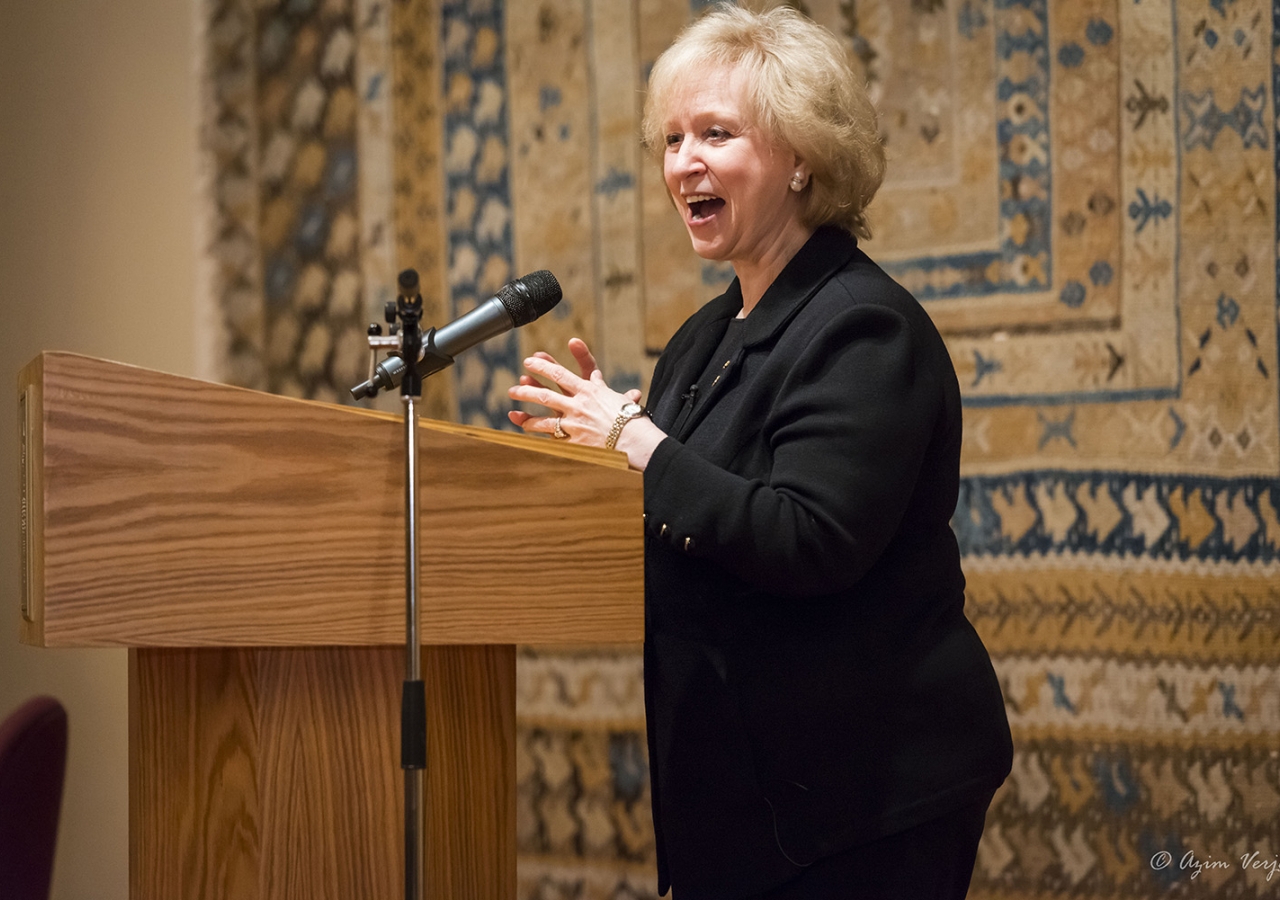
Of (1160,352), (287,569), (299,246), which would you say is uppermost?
(299,246)

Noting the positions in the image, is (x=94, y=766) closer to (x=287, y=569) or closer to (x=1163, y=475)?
(x=287, y=569)

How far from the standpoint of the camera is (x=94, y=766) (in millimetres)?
3287

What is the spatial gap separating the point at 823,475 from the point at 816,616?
20 centimetres

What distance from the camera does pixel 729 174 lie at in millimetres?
1791

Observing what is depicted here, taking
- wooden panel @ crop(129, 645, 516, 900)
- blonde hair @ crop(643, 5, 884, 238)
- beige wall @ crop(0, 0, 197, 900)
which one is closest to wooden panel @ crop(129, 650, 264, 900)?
wooden panel @ crop(129, 645, 516, 900)

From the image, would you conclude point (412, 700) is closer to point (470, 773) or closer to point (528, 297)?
point (470, 773)

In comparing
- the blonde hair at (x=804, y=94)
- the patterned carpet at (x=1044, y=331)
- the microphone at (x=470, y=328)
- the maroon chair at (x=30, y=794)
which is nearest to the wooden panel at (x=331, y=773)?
the microphone at (x=470, y=328)

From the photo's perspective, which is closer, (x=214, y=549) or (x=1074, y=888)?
(x=214, y=549)

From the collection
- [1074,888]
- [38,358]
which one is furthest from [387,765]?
[1074,888]

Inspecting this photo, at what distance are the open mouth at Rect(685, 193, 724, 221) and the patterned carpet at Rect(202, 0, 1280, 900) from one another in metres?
1.34

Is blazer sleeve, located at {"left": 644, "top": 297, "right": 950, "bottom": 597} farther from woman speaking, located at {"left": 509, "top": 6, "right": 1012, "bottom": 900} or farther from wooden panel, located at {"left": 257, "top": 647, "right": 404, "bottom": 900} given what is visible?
wooden panel, located at {"left": 257, "top": 647, "right": 404, "bottom": 900}

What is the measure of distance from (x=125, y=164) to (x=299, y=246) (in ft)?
1.70

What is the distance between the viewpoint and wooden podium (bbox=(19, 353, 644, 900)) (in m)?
1.13

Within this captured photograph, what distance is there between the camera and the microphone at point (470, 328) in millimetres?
1306
